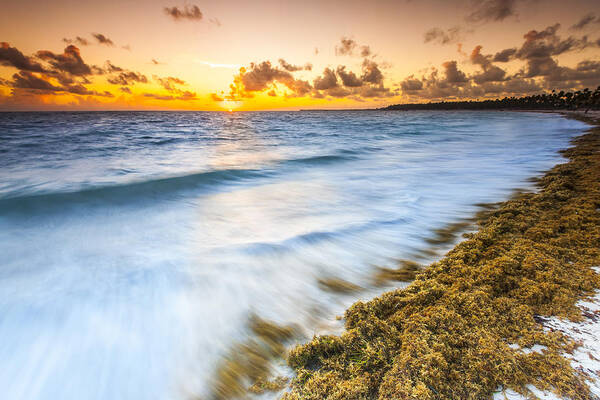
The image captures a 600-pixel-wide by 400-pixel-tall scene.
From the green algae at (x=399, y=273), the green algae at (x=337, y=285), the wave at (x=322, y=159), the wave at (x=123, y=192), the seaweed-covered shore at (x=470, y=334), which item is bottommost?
the wave at (x=322, y=159)

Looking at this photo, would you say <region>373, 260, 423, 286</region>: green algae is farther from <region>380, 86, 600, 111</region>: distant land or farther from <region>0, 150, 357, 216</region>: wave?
<region>380, 86, 600, 111</region>: distant land

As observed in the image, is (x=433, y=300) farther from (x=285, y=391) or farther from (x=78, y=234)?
(x=78, y=234)

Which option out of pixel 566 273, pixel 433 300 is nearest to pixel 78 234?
pixel 433 300

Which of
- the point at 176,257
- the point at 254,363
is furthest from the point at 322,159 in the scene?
the point at 254,363

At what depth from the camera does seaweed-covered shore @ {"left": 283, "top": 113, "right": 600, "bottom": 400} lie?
58.0 inches

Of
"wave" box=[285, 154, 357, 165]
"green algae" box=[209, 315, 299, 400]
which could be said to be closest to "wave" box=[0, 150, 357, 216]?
"wave" box=[285, 154, 357, 165]

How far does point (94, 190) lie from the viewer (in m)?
7.08

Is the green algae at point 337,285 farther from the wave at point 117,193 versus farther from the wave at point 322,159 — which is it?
the wave at point 322,159

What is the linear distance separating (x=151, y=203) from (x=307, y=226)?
4114mm

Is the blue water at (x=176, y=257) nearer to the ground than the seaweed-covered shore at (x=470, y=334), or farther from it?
nearer to the ground

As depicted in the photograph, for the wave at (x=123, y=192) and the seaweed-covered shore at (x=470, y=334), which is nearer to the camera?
the seaweed-covered shore at (x=470, y=334)

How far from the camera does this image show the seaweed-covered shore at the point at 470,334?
1.47 meters

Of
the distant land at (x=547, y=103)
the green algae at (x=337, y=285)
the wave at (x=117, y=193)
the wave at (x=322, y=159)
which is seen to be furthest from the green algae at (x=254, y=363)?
the distant land at (x=547, y=103)

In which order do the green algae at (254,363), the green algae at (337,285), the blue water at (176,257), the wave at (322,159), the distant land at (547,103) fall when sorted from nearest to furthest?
the green algae at (254,363), the blue water at (176,257), the green algae at (337,285), the wave at (322,159), the distant land at (547,103)
